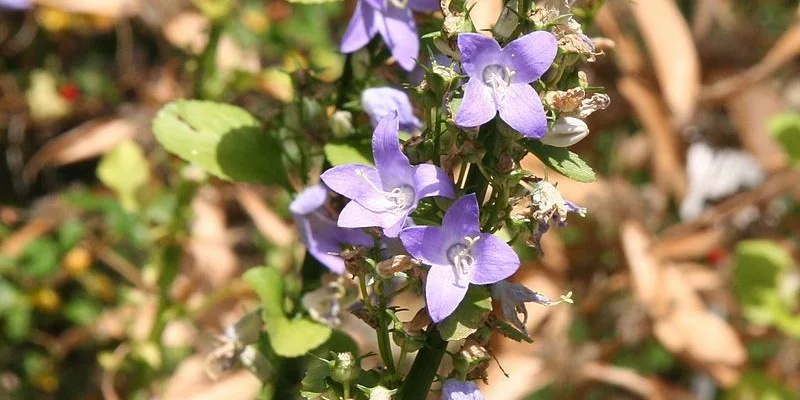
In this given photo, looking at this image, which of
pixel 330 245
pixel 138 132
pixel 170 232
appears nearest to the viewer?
pixel 330 245

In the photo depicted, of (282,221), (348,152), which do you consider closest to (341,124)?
(348,152)

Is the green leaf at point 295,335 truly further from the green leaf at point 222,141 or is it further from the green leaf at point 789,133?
the green leaf at point 789,133

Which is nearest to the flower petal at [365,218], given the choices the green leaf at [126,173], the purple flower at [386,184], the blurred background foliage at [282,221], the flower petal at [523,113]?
the purple flower at [386,184]

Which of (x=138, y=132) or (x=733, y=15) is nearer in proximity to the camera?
(x=138, y=132)

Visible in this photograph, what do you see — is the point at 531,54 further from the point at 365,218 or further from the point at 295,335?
the point at 295,335

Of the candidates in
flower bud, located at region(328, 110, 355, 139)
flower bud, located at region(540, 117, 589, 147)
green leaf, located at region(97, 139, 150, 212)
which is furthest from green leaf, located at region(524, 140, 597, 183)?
green leaf, located at region(97, 139, 150, 212)

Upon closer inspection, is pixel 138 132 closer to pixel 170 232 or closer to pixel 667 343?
pixel 170 232

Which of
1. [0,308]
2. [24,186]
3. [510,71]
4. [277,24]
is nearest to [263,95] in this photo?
[277,24]
